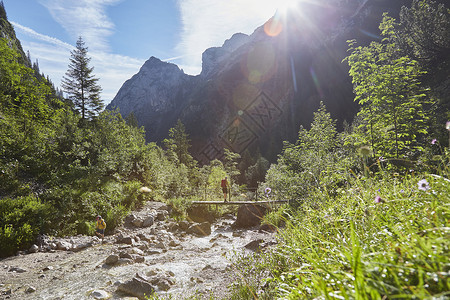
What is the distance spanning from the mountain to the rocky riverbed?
262ft

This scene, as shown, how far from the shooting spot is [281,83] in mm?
128500

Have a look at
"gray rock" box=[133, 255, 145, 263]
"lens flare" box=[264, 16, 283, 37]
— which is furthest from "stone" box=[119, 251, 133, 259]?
"lens flare" box=[264, 16, 283, 37]

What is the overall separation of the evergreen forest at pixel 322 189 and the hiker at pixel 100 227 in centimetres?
25

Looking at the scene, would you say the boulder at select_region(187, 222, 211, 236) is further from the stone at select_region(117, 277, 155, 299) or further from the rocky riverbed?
the stone at select_region(117, 277, 155, 299)

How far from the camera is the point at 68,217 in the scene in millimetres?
8539

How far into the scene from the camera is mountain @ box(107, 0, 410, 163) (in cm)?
10138

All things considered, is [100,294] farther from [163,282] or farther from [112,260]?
[112,260]

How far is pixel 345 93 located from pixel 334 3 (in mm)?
65061

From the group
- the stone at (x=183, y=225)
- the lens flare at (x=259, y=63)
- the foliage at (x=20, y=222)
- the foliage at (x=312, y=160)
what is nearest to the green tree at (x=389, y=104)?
the foliage at (x=312, y=160)

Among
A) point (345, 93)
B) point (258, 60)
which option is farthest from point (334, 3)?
point (345, 93)

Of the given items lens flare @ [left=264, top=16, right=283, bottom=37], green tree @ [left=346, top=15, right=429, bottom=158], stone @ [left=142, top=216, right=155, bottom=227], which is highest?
lens flare @ [left=264, top=16, right=283, bottom=37]

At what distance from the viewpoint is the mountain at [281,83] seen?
10138 cm

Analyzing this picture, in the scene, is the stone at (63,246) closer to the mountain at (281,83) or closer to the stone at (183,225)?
the stone at (183,225)

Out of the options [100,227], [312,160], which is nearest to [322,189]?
[312,160]
